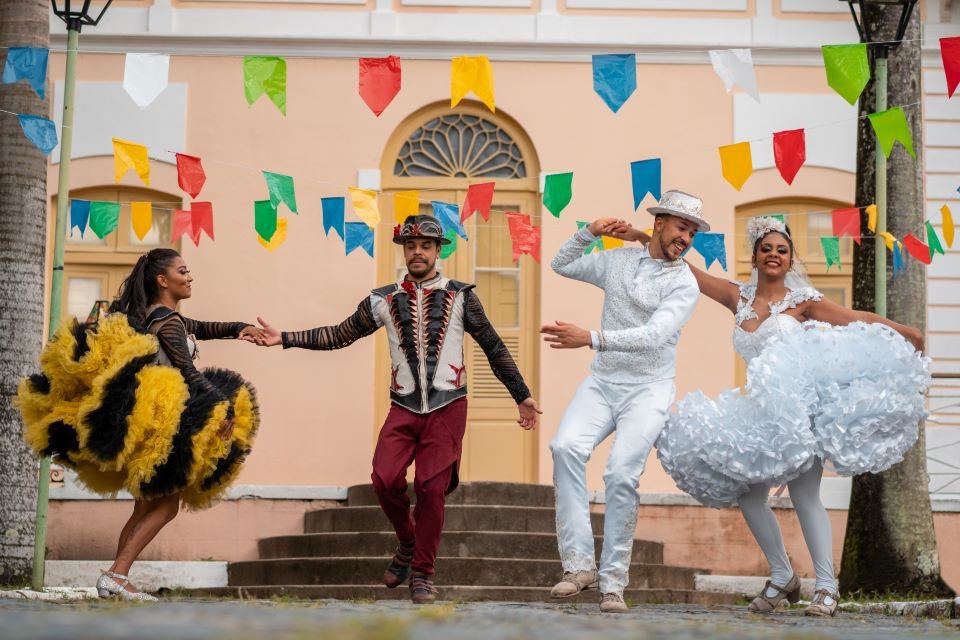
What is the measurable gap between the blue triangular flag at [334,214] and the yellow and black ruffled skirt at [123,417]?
3832 mm

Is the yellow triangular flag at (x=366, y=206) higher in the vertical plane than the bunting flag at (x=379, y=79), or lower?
Answer: lower

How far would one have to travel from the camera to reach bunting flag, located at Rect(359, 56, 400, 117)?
9.52 m

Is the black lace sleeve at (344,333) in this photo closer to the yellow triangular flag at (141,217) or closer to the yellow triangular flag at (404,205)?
the yellow triangular flag at (404,205)

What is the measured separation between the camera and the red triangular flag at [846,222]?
10.9 m

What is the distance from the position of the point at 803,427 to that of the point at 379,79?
3957 millimetres

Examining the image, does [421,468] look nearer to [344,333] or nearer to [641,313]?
[344,333]

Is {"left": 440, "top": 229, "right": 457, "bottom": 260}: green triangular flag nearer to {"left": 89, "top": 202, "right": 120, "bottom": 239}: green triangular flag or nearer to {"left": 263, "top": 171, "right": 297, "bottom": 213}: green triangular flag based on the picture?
{"left": 263, "top": 171, "right": 297, "bottom": 213}: green triangular flag

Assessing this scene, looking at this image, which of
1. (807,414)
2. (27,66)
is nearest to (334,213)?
(27,66)

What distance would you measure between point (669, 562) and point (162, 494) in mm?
5277

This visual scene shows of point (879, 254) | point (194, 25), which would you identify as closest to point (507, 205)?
point (194, 25)

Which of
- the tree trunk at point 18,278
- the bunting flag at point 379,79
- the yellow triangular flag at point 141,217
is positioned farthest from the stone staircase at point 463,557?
the bunting flag at point 379,79

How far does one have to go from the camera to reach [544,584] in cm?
1012

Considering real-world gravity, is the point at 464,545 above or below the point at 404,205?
below

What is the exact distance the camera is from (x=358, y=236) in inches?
469
